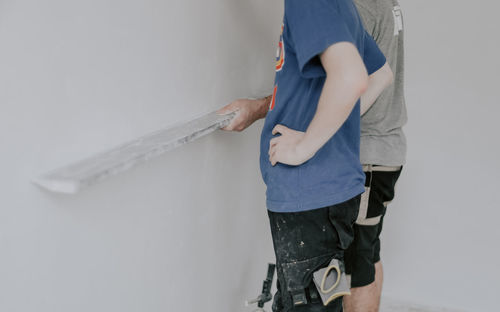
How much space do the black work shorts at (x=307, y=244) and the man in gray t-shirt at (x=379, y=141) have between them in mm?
364

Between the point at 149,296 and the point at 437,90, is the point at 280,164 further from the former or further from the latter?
the point at 437,90

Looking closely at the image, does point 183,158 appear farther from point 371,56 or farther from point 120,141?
point 371,56

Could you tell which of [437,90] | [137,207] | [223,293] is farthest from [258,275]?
[437,90]

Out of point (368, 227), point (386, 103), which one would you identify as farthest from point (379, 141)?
point (368, 227)

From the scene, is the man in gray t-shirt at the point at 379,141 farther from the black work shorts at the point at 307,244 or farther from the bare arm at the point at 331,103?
the bare arm at the point at 331,103

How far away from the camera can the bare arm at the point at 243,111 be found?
3.91 ft

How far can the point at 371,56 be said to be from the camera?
113cm

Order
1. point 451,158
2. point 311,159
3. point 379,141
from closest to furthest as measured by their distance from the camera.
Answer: point 311,159 < point 379,141 < point 451,158

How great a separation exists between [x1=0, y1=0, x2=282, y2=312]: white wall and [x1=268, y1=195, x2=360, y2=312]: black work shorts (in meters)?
0.24

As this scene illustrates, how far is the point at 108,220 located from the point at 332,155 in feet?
1.57

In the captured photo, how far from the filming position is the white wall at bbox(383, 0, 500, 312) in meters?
2.07

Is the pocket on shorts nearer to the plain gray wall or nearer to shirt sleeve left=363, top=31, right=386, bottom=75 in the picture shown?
the plain gray wall

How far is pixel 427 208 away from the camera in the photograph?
2.22m

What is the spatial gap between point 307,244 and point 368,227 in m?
0.49
